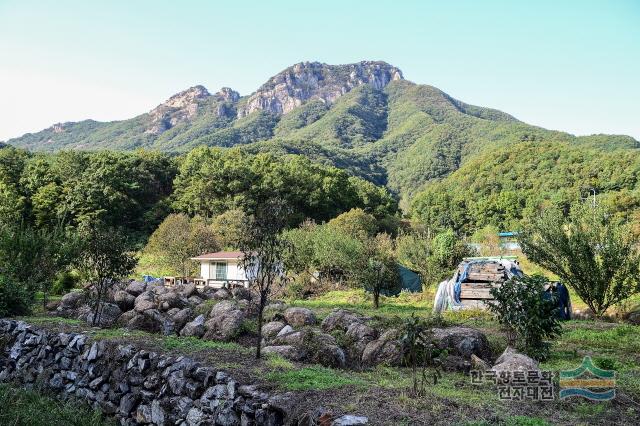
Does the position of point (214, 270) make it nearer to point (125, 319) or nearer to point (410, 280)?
point (410, 280)

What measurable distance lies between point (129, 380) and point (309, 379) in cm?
347

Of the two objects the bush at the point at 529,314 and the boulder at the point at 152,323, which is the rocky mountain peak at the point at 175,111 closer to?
the boulder at the point at 152,323

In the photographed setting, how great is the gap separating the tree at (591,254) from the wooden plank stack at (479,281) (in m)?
1.59

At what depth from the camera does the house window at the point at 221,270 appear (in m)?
33.7

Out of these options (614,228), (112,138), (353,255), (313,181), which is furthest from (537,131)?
(112,138)

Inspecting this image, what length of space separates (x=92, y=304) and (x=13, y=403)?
16.5ft

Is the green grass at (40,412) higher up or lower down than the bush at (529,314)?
lower down

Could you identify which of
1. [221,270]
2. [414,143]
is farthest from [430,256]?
[414,143]

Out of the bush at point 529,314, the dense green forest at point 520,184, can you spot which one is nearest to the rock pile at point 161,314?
the bush at point 529,314

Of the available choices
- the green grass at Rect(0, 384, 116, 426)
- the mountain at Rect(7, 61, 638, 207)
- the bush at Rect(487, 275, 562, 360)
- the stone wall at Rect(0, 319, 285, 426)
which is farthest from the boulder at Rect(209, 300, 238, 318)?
the mountain at Rect(7, 61, 638, 207)

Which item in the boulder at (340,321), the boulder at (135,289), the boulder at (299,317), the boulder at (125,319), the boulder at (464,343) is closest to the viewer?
the boulder at (464,343)

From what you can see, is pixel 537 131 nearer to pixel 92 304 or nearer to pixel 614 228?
pixel 614 228

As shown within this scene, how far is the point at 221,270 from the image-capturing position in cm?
3388

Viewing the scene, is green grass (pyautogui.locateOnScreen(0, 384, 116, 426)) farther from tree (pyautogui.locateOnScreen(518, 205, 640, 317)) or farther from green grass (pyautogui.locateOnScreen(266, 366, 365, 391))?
tree (pyautogui.locateOnScreen(518, 205, 640, 317))
